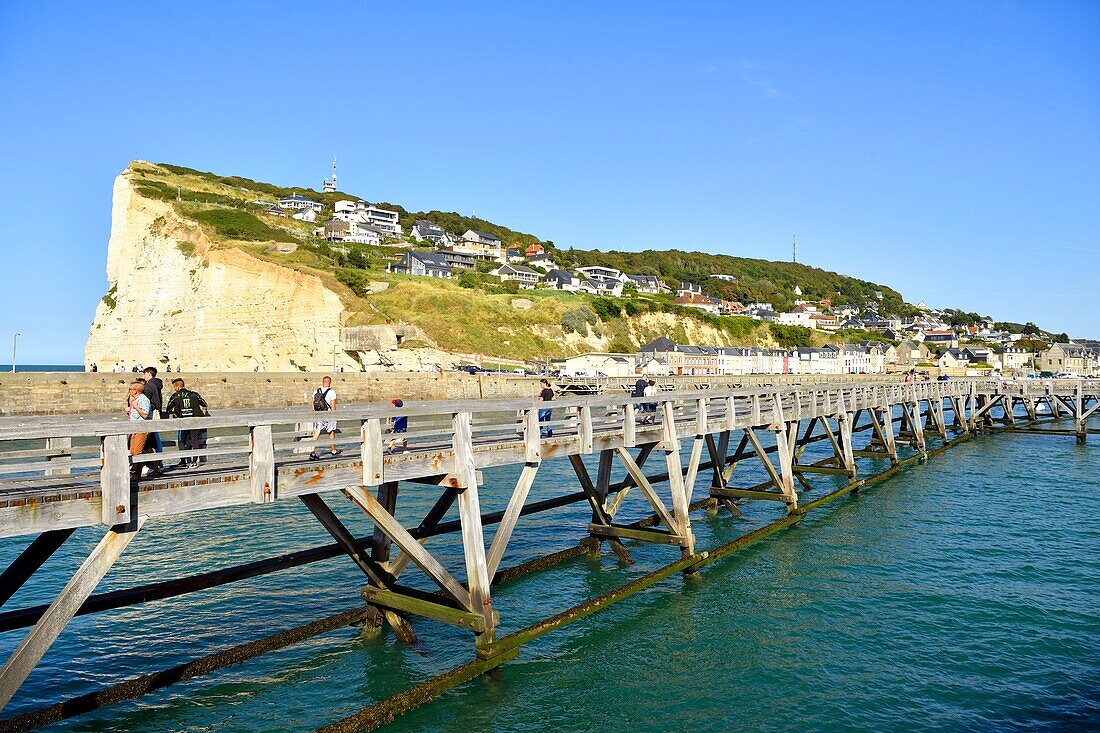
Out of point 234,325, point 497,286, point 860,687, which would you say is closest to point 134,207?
point 234,325

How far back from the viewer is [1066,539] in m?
19.5

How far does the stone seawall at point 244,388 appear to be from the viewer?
44.0m

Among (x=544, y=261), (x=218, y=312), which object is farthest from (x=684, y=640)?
(x=544, y=261)

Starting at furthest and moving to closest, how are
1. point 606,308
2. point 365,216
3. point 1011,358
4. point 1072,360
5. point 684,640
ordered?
point 365,216 < point 1011,358 < point 1072,360 < point 606,308 < point 684,640

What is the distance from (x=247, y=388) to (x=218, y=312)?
90.1ft

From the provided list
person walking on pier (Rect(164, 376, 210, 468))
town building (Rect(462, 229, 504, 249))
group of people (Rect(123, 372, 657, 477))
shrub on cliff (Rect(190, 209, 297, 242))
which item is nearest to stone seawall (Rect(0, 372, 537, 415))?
shrub on cliff (Rect(190, 209, 297, 242))

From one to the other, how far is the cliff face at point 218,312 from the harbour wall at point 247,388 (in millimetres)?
16272

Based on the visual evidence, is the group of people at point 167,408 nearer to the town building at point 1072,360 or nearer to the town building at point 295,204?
the town building at point 295,204

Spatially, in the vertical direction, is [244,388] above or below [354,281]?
below

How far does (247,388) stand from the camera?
52.3 m

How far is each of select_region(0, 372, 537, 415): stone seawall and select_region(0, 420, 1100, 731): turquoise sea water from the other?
29.5 m

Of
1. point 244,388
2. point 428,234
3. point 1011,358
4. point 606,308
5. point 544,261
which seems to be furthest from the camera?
point 544,261

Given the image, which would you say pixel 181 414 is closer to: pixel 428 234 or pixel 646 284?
pixel 428 234

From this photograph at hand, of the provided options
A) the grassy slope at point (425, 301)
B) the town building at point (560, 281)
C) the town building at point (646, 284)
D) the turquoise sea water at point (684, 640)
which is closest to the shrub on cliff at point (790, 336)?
the grassy slope at point (425, 301)
